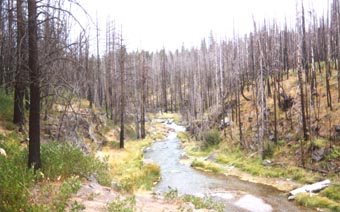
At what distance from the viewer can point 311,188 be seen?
57.6 ft

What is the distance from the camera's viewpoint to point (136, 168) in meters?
21.4

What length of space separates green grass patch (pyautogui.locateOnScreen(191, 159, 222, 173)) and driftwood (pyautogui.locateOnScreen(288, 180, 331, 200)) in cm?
764

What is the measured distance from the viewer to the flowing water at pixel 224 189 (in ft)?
52.8

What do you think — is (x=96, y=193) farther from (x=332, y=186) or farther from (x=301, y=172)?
(x=301, y=172)

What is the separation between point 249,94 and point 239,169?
16520 mm

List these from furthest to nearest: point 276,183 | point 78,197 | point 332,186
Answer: point 276,183, point 332,186, point 78,197

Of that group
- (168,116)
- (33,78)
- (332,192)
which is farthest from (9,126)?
(168,116)

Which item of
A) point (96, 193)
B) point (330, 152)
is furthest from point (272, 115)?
point (96, 193)

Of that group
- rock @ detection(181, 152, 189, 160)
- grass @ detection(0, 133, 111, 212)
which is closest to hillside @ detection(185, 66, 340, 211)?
rock @ detection(181, 152, 189, 160)

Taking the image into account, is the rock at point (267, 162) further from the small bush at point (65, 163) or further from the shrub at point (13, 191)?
the shrub at point (13, 191)

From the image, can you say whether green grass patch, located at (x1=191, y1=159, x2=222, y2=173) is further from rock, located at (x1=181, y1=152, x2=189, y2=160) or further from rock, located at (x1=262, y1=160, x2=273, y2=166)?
rock, located at (x1=262, y1=160, x2=273, y2=166)

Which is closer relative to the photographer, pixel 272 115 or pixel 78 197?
pixel 78 197

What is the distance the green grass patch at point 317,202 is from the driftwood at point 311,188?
0.64 metres

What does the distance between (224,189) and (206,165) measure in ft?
22.1
